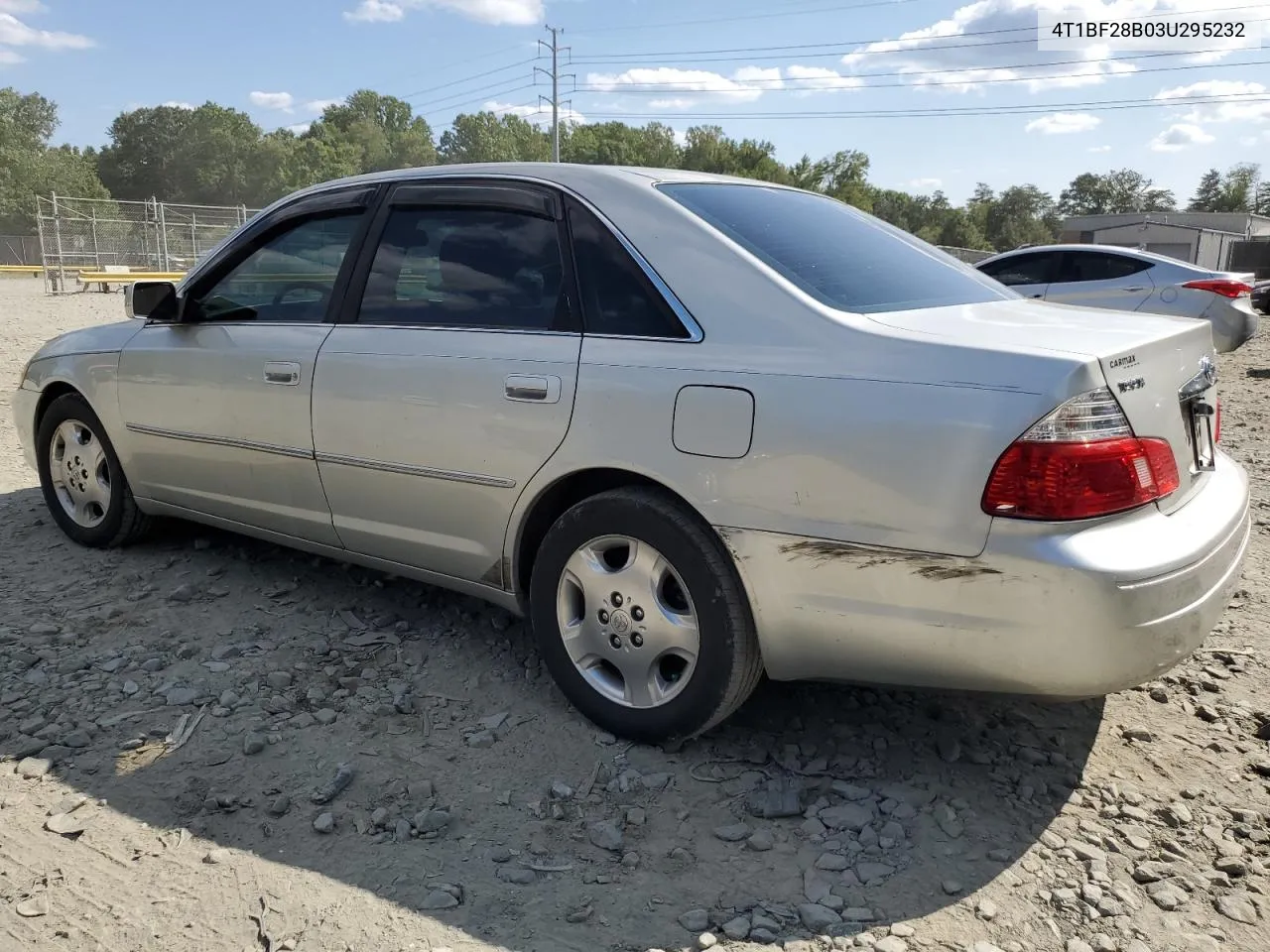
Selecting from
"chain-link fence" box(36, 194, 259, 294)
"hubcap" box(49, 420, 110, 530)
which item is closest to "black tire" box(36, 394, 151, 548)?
"hubcap" box(49, 420, 110, 530)

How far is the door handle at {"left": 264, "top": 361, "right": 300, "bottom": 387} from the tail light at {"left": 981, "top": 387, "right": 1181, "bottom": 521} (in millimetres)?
2458

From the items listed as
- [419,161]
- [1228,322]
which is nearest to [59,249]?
[1228,322]

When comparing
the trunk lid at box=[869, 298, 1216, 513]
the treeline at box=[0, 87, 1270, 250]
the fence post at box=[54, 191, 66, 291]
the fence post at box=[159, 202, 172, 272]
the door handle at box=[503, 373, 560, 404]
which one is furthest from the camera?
the treeline at box=[0, 87, 1270, 250]

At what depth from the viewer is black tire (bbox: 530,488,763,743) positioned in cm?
269

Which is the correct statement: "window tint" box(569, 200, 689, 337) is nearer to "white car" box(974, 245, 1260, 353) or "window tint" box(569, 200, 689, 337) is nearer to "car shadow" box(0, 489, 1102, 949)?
"car shadow" box(0, 489, 1102, 949)

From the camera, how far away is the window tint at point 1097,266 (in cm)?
1054

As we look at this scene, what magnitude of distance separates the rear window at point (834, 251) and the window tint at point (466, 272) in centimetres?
47

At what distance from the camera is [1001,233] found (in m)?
95.3

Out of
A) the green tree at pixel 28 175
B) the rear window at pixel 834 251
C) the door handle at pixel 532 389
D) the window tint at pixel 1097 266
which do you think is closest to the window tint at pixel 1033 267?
the window tint at pixel 1097 266

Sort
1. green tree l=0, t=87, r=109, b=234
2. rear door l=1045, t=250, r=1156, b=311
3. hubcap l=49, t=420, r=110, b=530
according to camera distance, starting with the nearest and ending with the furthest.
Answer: hubcap l=49, t=420, r=110, b=530 → rear door l=1045, t=250, r=1156, b=311 → green tree l=0, t=87, r=109, b=234

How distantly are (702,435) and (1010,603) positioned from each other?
86 cm

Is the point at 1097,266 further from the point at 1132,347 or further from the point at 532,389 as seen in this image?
the point at 532,389

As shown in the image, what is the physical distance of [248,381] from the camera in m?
3.79

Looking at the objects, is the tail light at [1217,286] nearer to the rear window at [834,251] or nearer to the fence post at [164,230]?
the rear window at [834,251]
